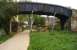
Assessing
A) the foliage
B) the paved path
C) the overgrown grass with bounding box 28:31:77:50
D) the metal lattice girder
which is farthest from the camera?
the metal lattice girder

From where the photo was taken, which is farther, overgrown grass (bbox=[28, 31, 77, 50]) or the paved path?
overgrown grass (bbox=[28, 31, 77, 50])

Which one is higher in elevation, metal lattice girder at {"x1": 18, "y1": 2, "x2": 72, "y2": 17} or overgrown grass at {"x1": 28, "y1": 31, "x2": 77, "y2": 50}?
metal lattice girder at {"x1": 18, "y1": 2, "x2": 72, "y2": 17}

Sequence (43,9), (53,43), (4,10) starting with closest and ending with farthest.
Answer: (53,43) → (4,10) → (43,9)

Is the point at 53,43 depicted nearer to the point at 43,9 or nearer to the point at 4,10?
the point at 4,10

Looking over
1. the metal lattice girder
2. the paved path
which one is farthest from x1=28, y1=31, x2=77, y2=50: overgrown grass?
the metal lattice girder

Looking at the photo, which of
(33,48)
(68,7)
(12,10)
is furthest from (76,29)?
(33,48)

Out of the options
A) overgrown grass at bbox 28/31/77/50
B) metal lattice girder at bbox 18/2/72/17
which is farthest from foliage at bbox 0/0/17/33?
metal lattice girder at bbox 18/2/72/17

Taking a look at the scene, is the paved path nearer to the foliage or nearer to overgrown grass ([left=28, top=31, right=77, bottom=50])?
overgrown grass ([left=28, top=31, right=77, bottom=50])

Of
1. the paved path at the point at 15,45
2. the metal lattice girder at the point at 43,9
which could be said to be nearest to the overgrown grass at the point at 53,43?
the paved path at the point at 15,45

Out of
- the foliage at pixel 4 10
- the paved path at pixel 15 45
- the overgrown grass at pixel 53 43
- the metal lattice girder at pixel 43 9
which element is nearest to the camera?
the paved path at pixel 15 45

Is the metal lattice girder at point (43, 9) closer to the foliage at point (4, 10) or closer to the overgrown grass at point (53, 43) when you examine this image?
the foliage at point (4, 10)

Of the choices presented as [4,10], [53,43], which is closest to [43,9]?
[4,10]

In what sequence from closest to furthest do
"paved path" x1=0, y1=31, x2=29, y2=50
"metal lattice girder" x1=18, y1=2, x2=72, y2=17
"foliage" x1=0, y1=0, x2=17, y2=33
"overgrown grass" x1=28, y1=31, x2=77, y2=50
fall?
"paved path" x1=0, y1=31, x2=29, y2=50 → "overgrown grass" x1=28, y1=31, x2=77, y2=50 → "foliage" x1=0, y1=0, x2=17, y2=33 → "metal lattice girder" x1=18, y1=2, x2=72, y2=17

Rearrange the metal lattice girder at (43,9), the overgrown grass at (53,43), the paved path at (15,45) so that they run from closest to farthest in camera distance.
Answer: the paved path at (15,45) < the overgrown grass at (53,43) < the metal lattice girder at (43,9)
